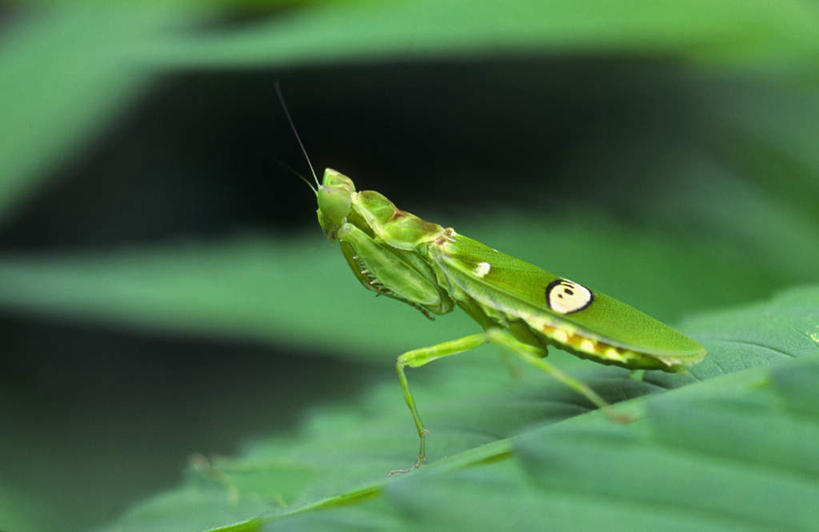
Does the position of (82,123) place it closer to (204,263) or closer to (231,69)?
(204,263)

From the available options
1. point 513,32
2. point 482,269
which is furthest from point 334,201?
point 513,32

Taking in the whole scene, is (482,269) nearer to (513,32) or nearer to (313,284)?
(513,32)

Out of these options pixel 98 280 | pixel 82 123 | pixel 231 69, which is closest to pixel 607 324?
pixel 231 69

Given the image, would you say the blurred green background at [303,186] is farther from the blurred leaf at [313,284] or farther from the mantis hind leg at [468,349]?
the mantis hind leg at [468,349]

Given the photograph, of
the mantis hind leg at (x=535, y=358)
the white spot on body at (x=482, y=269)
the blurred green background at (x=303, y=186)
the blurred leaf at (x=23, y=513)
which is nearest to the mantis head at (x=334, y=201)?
the blurred green background at (x=303, y=186)

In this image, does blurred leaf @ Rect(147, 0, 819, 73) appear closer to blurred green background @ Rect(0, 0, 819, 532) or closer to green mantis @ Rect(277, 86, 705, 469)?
blurred green background @ Rect(0, 0, 819, 532)

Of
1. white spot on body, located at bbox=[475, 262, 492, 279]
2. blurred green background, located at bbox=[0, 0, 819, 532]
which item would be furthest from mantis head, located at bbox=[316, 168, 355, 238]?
white spot on body, located at bbox=[475, 262, 492, 279]
